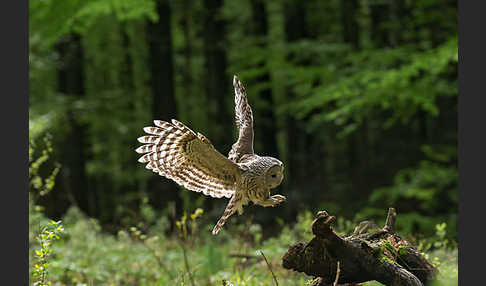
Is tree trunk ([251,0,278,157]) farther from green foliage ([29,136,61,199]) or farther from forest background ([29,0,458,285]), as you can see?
green foliage ([29,136,61,199])

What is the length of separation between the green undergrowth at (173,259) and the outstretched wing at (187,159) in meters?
1.01

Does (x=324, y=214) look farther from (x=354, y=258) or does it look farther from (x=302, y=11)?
(x=302, y=11)

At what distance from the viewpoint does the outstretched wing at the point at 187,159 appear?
2.72 meters

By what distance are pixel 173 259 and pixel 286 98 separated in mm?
9469

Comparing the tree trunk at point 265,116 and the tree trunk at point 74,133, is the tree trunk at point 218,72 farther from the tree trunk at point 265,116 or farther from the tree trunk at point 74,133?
the tree trunk at point 74,133

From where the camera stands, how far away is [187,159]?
2846mm

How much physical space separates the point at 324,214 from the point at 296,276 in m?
1.90

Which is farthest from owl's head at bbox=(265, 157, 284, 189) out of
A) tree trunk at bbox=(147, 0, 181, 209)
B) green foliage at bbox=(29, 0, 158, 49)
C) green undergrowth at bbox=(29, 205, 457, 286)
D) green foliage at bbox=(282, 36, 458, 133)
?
tree trunk at bbox=(147, 0, 181, 209)

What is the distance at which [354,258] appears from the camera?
2.91 meters

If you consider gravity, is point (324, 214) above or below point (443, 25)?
below

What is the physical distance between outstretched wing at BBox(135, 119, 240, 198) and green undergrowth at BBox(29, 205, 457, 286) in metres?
1.01

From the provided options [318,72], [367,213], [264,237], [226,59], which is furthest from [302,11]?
Result: [264,237]

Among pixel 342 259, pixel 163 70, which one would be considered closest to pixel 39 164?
pixel 342 259

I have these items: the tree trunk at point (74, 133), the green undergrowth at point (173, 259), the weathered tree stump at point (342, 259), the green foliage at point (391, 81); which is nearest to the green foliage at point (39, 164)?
the green undergrowth at point (173, 259)
